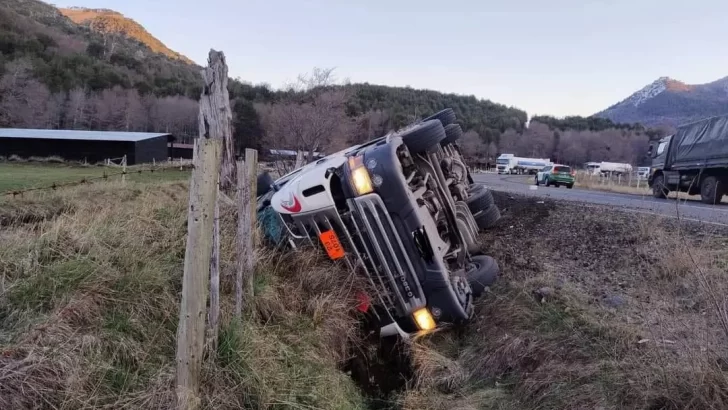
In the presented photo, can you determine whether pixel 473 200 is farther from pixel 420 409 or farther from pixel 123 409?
pixel 123 409

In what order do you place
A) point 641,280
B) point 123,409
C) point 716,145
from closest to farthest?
1. point 123,409
2. point 641,280
3. point 716,145

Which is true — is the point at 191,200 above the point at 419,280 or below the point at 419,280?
above

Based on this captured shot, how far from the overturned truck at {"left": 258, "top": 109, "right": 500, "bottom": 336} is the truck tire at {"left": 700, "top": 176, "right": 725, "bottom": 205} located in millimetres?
12823

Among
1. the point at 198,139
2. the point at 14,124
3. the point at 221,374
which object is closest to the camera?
the point at 198,139

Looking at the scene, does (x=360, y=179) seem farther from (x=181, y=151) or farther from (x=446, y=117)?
(x=181, y=151)

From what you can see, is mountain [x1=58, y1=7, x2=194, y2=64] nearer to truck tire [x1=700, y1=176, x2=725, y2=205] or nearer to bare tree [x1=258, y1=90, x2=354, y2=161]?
bare tree [x1=258, y1=90, x2=354, y2=161]

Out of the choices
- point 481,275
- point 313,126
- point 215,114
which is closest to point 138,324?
point 215,114

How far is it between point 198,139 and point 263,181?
15.2 feet

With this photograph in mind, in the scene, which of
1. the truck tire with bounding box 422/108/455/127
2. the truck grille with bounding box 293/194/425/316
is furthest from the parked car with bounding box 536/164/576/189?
the truck grille with bounding box 293/194/425/316

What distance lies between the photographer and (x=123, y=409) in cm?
261

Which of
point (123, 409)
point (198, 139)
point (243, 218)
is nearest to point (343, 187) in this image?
point (243, 218)

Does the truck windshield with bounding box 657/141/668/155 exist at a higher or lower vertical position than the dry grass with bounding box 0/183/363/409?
higher

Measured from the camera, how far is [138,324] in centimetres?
322

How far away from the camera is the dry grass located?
266cm
